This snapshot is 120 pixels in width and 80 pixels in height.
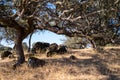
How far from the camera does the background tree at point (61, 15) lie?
1353 cm

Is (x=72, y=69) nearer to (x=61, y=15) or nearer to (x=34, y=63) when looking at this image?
(x=34, y=63)

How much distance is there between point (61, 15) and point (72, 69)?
3.88 metres

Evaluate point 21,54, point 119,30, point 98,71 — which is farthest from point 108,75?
point 119,30

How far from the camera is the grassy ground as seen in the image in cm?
1534

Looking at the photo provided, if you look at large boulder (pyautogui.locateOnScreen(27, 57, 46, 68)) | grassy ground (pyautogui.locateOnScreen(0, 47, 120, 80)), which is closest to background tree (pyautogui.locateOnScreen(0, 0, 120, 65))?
large boulder (pyautogui.locateOnScreen(27, 57, 46, 68))

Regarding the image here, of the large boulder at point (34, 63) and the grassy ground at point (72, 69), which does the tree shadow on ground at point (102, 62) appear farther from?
the large boulder at point (34, 63)

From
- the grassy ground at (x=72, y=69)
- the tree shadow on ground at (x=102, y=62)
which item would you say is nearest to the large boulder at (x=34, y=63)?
the grassy ground at (x=72, y=69)

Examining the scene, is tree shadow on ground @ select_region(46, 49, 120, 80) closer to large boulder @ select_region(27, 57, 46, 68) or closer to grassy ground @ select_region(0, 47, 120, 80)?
grassy ground @ select_region(0, 47, 120, 80)

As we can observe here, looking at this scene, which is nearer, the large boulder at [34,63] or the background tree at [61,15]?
the background tree at [61,15]

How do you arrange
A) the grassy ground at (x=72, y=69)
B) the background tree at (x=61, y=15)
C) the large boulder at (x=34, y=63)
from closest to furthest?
the background tree at (x=61, y=15) < the grassy ground at (x=72, y=69) < the large boulder at (x=34, y=63)

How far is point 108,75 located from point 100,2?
12.8 ft

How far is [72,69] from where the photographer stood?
1638cm

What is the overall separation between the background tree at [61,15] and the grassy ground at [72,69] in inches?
61.8

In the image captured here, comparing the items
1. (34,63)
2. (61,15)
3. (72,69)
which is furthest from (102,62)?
(61,15)
